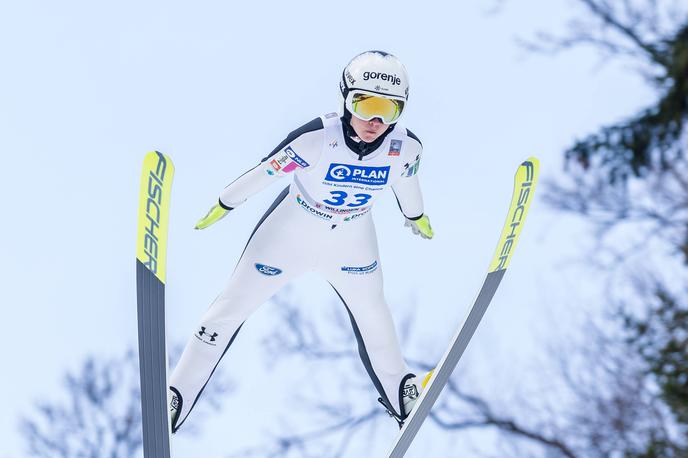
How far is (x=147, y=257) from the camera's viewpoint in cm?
419

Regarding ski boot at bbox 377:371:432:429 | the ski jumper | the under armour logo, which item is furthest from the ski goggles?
ski boot at bbox 377:371:432:429

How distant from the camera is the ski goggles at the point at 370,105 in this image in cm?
421

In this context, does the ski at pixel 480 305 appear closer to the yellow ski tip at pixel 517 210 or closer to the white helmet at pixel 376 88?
the yellow ski tip at pixel 517 210

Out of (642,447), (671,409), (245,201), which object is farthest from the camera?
(642,447)

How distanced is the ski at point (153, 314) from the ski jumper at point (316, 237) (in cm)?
28

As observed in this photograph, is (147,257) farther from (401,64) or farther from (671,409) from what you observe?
(671,409)

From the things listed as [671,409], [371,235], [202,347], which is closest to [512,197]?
[371,235]

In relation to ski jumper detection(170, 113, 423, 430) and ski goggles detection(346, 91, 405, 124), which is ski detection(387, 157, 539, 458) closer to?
ski jumper detection(170, 113, 423, 430)

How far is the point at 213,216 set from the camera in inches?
177

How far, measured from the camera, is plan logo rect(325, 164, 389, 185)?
438cm

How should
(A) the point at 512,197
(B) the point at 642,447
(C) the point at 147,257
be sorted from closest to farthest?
1. (C) the point at 147,257
2. (A) the point at 512,197
3. (B) the point at 642,447

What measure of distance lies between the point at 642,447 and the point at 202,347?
6743mm

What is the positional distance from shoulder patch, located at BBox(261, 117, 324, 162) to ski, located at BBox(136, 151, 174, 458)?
56 centimetres

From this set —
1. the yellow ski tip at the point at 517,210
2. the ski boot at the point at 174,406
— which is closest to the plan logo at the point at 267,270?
the ski boot at the point at 174,406
